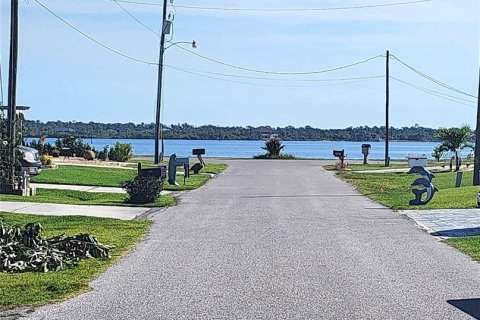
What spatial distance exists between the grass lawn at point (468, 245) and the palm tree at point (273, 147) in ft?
160

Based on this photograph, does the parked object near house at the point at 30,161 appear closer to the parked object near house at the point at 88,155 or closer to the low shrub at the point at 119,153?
the parked object near house at the point at 88,155

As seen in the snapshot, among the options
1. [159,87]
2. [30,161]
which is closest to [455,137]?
[159,87]

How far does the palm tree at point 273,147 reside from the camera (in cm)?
6412

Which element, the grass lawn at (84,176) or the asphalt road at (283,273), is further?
the grass lawn at (84,176)

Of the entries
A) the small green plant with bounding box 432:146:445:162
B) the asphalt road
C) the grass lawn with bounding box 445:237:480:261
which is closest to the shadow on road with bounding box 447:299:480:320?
the asphalt road

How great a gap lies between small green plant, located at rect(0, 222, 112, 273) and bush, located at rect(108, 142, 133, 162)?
38.0 meters

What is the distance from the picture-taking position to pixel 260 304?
9203 mm

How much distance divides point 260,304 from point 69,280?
109 inches

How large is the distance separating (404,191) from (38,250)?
1882 centimetres

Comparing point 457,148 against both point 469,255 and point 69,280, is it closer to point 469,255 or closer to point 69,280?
point 469,255

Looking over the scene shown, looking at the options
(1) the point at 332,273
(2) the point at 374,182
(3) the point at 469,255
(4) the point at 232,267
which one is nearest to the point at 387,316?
(1) the point at 332,273

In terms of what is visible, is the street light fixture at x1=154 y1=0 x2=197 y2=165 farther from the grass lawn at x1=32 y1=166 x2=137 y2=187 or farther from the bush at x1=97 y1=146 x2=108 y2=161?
the grass lawn at x1=32 y1=166 x2=137 y2=187

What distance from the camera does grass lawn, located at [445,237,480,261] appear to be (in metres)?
13.3

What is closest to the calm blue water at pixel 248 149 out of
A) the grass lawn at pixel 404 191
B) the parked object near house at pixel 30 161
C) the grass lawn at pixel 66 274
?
the grass lawn at pixel 404 191
